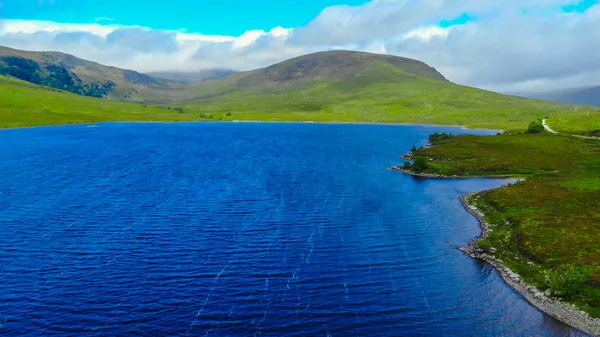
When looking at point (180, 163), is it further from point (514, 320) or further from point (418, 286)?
point (514, 320)

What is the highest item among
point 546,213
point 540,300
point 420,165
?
point 546,213

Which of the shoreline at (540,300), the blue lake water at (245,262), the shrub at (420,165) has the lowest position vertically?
the blue lake water at (245,262)

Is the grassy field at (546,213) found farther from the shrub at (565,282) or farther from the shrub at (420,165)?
the shrub at (420,165)

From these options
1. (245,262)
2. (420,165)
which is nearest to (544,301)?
(245,262)

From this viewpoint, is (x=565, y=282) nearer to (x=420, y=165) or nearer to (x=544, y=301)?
(x=544, y=301)

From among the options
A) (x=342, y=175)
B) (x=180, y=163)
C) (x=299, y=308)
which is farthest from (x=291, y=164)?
(x=299, y=308)

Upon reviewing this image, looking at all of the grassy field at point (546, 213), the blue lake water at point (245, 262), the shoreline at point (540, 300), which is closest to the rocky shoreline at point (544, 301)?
the shoreline at point (540, 300)
